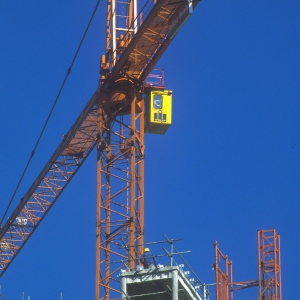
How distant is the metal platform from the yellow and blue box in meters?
27.0

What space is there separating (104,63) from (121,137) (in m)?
4.93

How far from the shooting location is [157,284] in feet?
155

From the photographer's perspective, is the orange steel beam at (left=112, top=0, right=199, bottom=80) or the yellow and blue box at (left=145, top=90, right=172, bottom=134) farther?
the yellow and blue box at (left=145, top=90, right=172, bottom=134)

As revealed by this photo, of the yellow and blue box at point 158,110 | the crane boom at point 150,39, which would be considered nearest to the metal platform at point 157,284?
the crane boom at point 150,39

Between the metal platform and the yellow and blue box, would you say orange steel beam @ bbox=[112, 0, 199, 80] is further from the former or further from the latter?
the metal platform

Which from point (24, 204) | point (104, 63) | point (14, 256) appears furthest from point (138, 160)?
point (14, 256)

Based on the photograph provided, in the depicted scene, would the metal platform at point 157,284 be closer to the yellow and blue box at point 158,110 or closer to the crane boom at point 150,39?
the crane boom at point 150,39

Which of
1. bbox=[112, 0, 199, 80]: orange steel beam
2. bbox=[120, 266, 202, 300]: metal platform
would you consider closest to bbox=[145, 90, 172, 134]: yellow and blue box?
bbox=[112, 0, 199, 80]: orange steel beam

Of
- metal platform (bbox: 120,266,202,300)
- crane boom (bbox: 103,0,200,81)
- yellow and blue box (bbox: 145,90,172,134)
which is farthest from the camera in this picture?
yellow and blue box (bbox: 145,90,172,134)

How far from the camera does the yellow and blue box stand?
7419 cm

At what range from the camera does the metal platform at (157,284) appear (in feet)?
152

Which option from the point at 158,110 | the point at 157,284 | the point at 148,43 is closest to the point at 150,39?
the point at 148,43

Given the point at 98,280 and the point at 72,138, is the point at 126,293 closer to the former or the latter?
the point at 98,280

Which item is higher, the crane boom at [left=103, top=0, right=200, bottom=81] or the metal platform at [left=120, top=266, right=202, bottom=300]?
the crane boom at [left=103, top=0, right=200, bottom=81]
